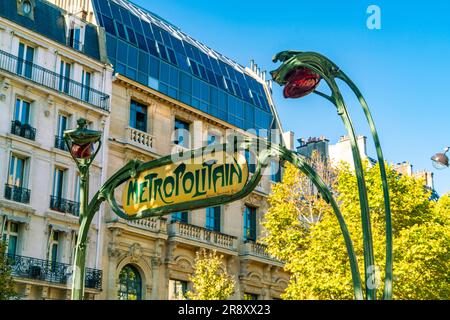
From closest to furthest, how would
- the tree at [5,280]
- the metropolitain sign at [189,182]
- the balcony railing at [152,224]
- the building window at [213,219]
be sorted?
the metropolitain sign at [189,182] → the tree at [5,280] → the balcony railing at [152,224] → the building window at [213,219]

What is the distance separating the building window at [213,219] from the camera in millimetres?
34406

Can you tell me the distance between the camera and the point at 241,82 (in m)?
40.5

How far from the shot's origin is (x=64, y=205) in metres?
28.2

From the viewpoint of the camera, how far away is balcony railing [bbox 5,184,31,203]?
86.5 ft

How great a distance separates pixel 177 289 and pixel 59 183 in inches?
291

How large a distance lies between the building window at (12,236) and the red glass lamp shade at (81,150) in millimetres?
16307

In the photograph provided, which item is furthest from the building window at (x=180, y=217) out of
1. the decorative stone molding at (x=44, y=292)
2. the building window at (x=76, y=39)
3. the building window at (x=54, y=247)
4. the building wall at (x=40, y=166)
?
the building window at (x=76, y=39)

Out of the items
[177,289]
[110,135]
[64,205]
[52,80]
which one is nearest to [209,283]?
[177,289]

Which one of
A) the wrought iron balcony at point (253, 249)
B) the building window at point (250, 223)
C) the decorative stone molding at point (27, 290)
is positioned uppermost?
the building window at point (250, 223)

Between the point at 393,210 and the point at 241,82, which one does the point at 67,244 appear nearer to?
the point at 393,210

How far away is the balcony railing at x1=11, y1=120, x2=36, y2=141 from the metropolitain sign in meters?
18.5

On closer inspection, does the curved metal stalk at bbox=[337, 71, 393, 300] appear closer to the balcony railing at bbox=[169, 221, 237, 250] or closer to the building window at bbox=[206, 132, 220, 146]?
the balcony railing at bbox=[169, 221, 237, 250]

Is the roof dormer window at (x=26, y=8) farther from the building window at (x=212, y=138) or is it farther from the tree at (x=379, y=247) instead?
the tree at (x=379, y=247)

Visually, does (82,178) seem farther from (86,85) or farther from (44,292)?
(86,85)
